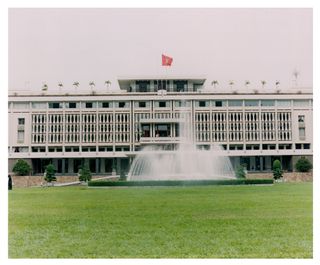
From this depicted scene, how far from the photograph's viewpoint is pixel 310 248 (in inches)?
387

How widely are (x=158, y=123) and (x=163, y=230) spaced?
132ft

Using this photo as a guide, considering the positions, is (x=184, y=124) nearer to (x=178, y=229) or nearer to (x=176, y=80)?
(x=176, y=80)

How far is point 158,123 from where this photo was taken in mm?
51281

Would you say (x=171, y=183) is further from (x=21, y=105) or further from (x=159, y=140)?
(x=21, y=105)

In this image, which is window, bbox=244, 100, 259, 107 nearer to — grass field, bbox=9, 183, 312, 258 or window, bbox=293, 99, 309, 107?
window, bbox=293, 99, 309, 107

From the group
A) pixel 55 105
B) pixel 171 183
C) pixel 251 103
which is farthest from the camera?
pixel 251 103

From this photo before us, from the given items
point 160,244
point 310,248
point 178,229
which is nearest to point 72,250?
point 160,244

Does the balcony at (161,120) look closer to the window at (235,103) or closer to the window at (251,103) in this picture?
the window at (235,103)

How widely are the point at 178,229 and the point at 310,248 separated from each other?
115 inches

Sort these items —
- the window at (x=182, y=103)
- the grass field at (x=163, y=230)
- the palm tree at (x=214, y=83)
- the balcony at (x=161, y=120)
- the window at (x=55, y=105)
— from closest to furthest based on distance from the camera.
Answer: the grass field at (x=163, y=230) < the palm tree at (x=214, y=83) < the window at (x=55, y=105) < the balcony at (x=161, y=120) < the window at (x=182, y=103)

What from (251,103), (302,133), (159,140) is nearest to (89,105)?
(159,140)

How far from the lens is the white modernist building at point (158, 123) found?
49688 mm

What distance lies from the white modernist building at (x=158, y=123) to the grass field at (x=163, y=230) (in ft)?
113

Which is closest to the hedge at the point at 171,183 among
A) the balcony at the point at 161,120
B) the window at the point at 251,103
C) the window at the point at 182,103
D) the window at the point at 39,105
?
the window at the point at 39,105
